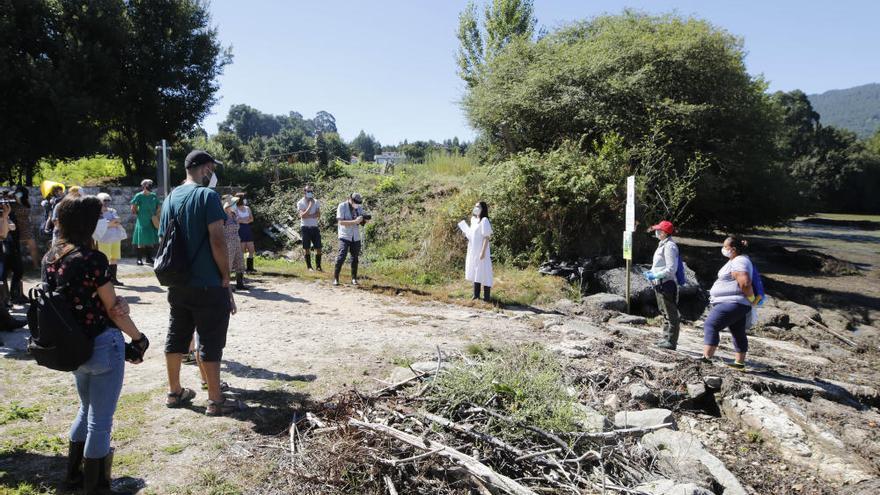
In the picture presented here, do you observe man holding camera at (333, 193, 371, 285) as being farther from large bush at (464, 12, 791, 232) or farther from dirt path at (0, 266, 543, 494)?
large bush at (464, 12, 791, 232)

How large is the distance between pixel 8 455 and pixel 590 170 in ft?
37.7

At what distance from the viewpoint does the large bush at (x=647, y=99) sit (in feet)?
48.2

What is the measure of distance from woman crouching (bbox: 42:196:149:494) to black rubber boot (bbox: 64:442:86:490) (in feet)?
0.40

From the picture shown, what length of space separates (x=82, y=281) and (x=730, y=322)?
261 inches

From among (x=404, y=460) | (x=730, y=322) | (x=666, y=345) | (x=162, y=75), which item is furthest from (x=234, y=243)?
(x=162, y=75)

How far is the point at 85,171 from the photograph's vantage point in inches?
719

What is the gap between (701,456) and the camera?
423cm

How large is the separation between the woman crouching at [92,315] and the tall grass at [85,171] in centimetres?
1626

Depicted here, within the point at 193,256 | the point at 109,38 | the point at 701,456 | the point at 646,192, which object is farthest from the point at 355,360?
the point at 109,38

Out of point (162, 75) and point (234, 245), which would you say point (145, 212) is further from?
point (162, 75)

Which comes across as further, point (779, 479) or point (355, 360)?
point (355, 360)

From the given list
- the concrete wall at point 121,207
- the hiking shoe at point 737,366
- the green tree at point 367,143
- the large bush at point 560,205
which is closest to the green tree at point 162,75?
the concrete wall at point 121,207

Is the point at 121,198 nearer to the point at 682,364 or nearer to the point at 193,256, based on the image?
the point at 193,256

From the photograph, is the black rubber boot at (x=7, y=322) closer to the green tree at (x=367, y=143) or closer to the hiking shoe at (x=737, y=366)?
the hiking shoe at (x=737, y=366)
